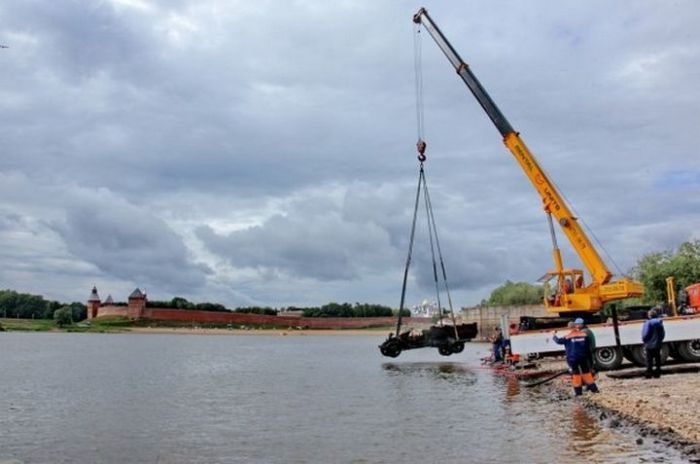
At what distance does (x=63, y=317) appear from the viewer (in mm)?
183875

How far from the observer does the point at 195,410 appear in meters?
23.2

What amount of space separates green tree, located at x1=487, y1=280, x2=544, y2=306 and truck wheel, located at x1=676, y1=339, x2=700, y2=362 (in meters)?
91.1

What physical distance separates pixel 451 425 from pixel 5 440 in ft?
36.0

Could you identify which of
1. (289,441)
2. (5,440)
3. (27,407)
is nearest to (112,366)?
(27,407)

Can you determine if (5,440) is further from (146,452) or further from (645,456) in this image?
(645,456)

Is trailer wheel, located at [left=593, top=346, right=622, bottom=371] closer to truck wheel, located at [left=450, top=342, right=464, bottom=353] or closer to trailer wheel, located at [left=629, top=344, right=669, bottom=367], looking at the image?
trailer wheel, located at [left=629, top=344, right=669, bottom=367]

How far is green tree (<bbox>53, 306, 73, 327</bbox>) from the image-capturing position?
183250mm

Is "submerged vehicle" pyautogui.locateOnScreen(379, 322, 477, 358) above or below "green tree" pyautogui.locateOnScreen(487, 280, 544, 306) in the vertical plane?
below

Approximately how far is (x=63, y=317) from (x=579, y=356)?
603 feet

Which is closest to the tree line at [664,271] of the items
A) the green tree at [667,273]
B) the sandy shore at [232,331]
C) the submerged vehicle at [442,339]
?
the green tree at [667,273]

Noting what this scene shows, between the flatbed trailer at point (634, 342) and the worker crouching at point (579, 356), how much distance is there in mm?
5334

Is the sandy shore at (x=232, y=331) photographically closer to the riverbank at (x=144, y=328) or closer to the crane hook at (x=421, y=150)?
the riverbank at (x=144, y=328)

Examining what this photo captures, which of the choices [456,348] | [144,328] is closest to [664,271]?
[456,348]

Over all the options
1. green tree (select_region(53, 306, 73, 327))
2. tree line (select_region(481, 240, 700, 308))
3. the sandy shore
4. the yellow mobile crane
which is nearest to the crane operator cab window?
the yellow mobile crane
